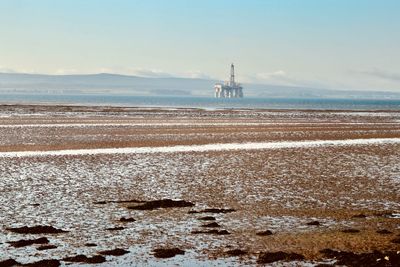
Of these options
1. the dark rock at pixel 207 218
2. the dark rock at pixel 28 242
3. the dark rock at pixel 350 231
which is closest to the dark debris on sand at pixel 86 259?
the dark rock at pixel 28 242

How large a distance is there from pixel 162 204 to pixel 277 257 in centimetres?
685

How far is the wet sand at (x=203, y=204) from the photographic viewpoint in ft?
45.5

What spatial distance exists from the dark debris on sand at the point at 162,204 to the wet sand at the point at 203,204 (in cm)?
3

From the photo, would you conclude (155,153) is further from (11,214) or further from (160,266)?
(160,266)

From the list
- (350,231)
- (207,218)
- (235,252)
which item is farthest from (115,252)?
(350,231)

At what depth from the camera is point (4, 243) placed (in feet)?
46.7

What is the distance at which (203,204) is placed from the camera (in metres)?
19.6

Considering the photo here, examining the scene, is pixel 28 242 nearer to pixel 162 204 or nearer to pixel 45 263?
pixel 45 263

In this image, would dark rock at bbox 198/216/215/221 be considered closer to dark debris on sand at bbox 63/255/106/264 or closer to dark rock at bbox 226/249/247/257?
dark rock at bbox 226/249/247/257

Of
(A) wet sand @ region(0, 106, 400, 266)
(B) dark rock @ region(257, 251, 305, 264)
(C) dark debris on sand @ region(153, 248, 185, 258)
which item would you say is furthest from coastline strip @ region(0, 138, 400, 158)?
(B) dark rock @ region(257, 251, 305, 264)

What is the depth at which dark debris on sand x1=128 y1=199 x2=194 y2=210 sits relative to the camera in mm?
18938

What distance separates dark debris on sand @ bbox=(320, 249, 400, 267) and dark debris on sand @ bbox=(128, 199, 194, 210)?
6.65 meters

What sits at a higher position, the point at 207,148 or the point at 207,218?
the point at 207,148

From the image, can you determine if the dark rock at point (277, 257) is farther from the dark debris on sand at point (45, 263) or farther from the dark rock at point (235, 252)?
the dark debris on sand at point (45, 263)
